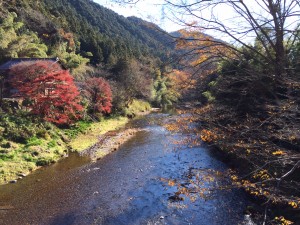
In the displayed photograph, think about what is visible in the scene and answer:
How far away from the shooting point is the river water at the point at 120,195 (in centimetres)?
941

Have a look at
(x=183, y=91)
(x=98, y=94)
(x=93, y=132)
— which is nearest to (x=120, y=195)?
(x=183, y=91)

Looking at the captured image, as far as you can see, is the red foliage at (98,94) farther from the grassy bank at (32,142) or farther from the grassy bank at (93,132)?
the grassy bank at (32,142)

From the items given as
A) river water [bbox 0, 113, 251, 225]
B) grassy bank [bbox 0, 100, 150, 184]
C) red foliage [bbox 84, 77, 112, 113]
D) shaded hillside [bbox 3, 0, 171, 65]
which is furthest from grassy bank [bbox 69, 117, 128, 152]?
shaded hillside [bbox 3, 0, 171, 65]

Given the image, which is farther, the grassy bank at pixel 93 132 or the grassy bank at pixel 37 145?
the grassy bank at pixel 93 132

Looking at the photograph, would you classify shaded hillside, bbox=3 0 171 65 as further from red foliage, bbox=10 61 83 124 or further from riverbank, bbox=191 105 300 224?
riverbank, bbox=191 105 300 224

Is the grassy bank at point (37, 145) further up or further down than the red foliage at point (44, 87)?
further down

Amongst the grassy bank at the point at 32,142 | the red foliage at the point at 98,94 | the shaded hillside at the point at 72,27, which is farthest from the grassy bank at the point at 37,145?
the shaded hillside at the point at 72,27

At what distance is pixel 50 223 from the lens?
29.7 feet

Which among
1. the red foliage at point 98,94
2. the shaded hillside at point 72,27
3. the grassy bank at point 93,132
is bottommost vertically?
the grassy bank at point 93,132

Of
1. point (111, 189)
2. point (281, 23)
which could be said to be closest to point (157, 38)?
point (281, 23)

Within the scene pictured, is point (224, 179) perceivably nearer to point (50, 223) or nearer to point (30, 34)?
point (50, 223)

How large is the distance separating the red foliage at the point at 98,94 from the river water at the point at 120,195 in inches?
465

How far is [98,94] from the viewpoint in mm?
28719

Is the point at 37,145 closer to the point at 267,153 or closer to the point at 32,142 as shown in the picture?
the point at 32,142
